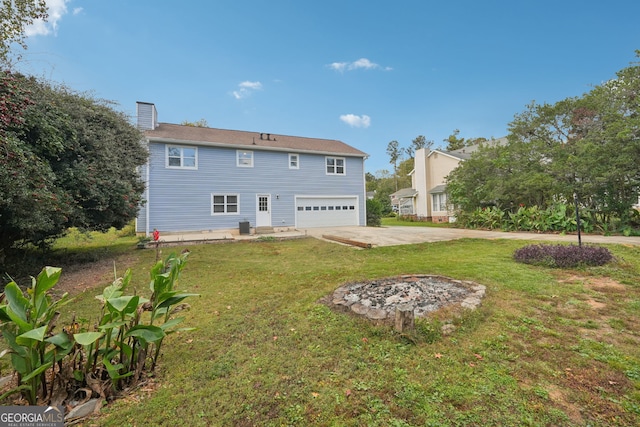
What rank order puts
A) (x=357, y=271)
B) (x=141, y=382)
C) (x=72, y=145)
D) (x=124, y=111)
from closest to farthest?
(x=141, y=382), (x=357, y=271), (x=72, y=145), (x=124, y=111)

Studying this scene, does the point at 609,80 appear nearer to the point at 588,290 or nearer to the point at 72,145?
the point at 588,290

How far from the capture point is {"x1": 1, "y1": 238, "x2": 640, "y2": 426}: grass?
5.99 feet

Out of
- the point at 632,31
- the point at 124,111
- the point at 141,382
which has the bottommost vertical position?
the point at 141,382

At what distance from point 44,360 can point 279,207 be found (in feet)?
45.0

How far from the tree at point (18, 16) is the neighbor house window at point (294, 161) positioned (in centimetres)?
1078

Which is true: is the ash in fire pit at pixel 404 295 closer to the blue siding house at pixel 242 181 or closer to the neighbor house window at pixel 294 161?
the blue siding house at pixel 242 181

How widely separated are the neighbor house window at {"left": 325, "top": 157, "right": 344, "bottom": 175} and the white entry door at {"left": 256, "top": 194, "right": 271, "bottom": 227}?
4392mm

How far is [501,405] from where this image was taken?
185cm

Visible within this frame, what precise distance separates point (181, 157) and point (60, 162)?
7.27m

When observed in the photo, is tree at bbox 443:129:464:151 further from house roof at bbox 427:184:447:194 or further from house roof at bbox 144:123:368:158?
house roof at bbox 144:123:368:158

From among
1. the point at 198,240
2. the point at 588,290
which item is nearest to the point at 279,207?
the point at 198,240

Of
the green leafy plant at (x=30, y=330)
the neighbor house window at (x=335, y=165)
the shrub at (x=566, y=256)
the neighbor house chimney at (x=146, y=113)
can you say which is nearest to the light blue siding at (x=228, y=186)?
the neighbor house window at (x=335, y=165)

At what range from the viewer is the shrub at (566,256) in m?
5.52

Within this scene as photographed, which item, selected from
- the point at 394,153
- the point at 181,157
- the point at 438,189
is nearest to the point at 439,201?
the point at 438,189
